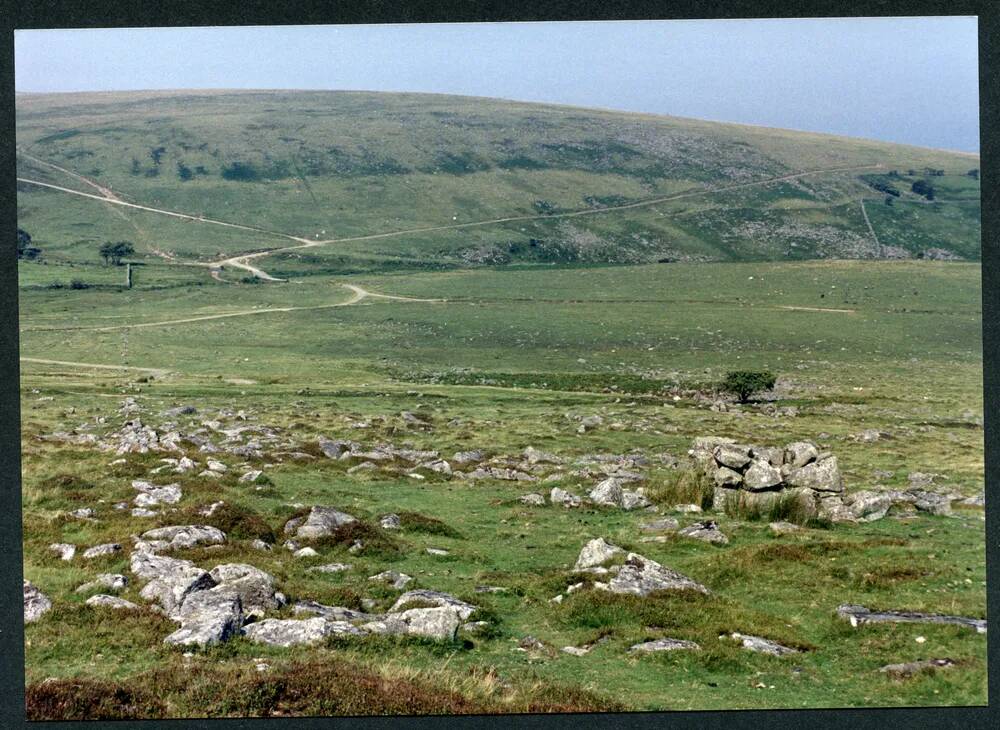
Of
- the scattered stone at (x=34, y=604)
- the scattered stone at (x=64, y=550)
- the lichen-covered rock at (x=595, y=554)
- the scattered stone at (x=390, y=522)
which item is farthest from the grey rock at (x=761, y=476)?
the scattered stone at (x=34, y=604)

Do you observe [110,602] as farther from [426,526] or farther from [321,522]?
[426,526]

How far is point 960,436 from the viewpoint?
37.9 meters

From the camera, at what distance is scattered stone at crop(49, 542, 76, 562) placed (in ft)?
71.4

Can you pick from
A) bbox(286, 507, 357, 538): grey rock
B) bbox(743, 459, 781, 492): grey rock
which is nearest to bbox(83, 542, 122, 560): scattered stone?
bbox(286, 507, 357, 538): grey rock

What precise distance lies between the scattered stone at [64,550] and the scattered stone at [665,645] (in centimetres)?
1243

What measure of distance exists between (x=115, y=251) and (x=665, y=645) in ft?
277

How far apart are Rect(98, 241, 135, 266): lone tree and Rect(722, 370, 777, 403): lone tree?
63495 mm

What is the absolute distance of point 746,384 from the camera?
4709 cm

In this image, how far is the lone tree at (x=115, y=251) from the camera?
297 feet

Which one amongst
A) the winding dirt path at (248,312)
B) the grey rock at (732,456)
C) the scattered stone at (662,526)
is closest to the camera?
the scattered stone at (662,526)

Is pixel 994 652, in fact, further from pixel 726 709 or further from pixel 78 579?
pixel 78 579

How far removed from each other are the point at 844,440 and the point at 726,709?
22318 millimetres

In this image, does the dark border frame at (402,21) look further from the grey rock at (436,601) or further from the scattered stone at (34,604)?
the grey rock at (436,601)

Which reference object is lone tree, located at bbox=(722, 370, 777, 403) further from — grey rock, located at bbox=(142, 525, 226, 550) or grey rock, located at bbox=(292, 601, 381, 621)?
grey rock, located at bbox=(292, 601, 381, 621)
